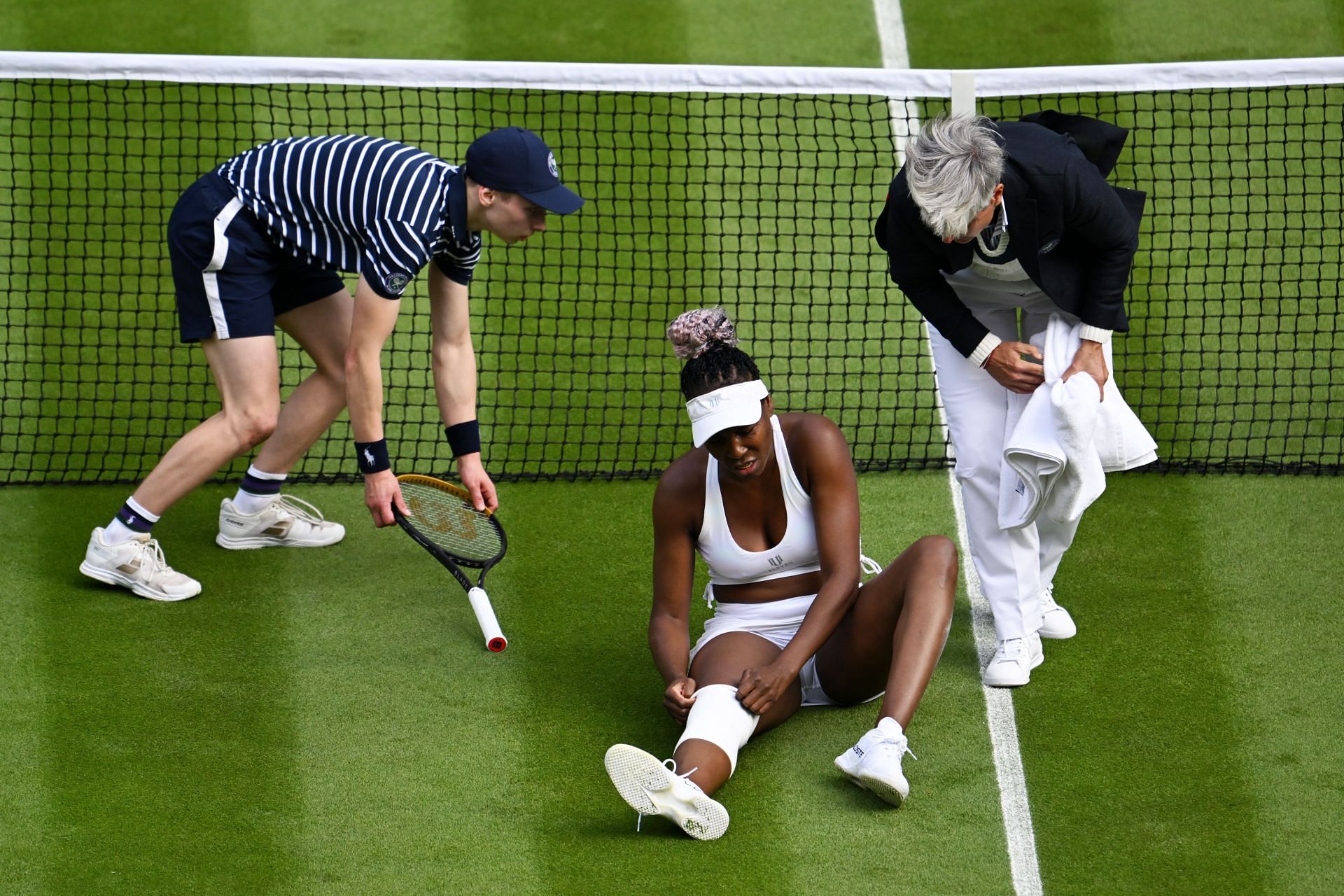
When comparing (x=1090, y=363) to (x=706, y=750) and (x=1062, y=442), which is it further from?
(x=706, y=750)

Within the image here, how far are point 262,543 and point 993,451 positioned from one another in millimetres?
3166

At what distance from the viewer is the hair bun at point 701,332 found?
5203 mm

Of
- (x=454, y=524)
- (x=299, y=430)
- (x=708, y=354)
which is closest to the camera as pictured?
(x=708, y=354)

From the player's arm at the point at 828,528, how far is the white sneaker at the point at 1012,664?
789mm

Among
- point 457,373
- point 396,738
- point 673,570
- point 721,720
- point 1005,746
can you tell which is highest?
point 457,373

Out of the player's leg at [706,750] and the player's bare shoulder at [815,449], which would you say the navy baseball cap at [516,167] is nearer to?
the player's bare shoulder at [815,449]

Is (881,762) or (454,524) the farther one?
(454,524)

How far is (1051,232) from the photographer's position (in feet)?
17.1

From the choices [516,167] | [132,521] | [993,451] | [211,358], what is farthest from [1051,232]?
[132,521]

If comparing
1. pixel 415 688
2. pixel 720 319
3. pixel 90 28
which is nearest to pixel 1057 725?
pixel 720 319

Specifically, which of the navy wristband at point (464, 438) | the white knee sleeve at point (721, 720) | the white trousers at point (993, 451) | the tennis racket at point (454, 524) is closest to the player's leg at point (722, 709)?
the white knee sleeve at point (721, 720)

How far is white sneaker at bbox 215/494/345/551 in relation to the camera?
670 centimetres

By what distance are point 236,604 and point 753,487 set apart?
7.69 feet

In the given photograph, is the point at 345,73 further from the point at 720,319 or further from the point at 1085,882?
the point at 1085,882
